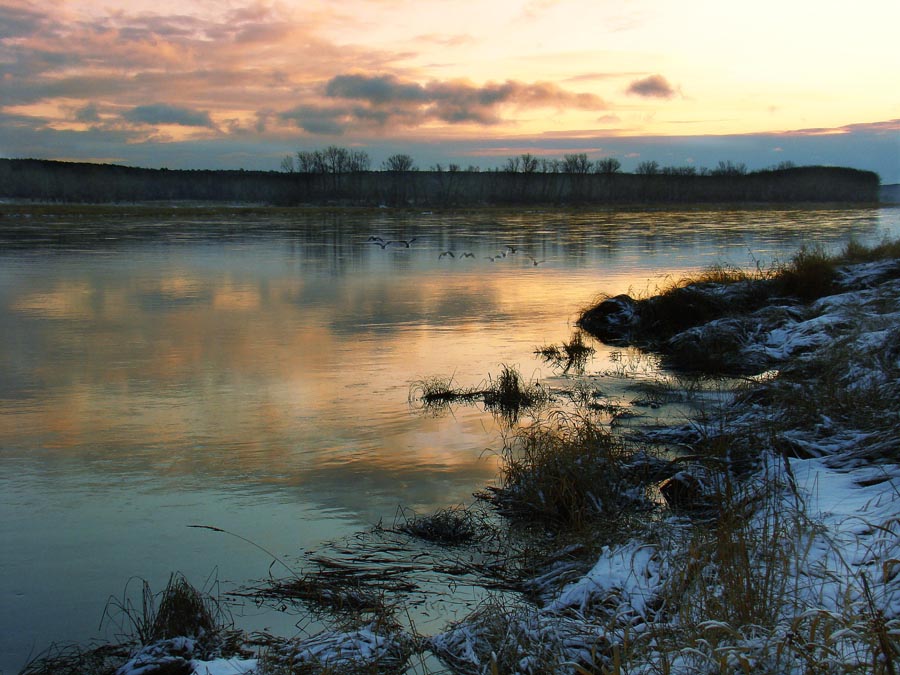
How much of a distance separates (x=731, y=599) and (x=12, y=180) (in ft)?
509

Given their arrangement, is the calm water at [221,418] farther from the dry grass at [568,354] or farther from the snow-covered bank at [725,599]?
the snow-covered bank at [725,599]

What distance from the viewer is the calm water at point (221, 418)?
5609 mm

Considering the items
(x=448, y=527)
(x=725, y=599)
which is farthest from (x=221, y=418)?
(x=725, y=599)

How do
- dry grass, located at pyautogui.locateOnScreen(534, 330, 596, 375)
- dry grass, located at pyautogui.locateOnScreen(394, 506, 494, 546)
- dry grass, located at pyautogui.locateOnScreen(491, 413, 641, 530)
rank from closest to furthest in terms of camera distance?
dry grass, located at pyautogui.locateOnScreen(394, 506, 494, 546)
dry grass, located at pyautogui.locateOnScreen(491, 413, 641, 530)
dry grass, located at pyautogui.locateOnScreen(534, 330, 596, 375)

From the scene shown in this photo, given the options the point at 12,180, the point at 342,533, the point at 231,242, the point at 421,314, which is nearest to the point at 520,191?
the point at 12,180

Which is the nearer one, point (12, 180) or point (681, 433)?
point (681, 433)

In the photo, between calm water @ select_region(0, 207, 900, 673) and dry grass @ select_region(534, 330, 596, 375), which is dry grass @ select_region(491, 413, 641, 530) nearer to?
calm water @ select_region(0, 207, 900, 673)

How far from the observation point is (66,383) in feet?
33.9

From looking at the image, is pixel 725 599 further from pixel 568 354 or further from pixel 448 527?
pixel 568 354

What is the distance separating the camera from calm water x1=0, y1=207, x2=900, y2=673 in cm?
561

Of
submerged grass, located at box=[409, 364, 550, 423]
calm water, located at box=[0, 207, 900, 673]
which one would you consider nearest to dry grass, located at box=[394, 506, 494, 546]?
calm water, located at box=[0, 207, 900, 673]

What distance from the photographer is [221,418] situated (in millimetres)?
8828

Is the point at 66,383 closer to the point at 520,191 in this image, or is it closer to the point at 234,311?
the point at 234,311

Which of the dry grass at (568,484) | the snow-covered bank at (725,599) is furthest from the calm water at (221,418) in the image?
the snow-covered bank at (725,599)
